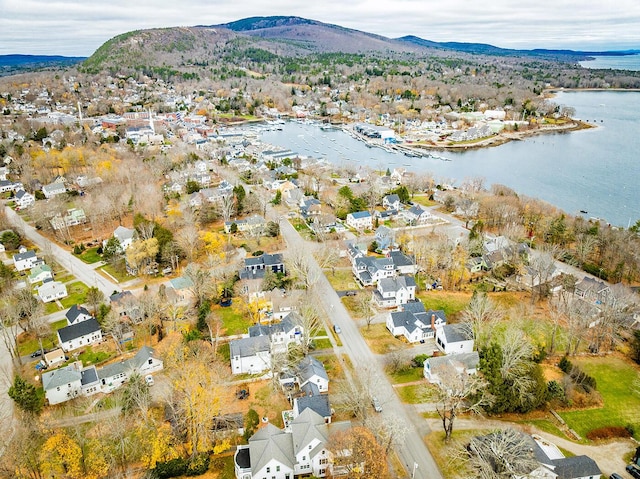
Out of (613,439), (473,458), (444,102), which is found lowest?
(613,439)

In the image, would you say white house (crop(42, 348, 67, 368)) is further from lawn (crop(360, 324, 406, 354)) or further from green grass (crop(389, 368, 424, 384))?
green grass (crop(389, 368, 424, 384))

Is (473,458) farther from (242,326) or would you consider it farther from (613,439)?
(242,326)

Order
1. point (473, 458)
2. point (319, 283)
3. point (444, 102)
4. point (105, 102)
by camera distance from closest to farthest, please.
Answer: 1. point (473, 458)
2. point (319, 283)
3. point (105, 102)
4. point (444, 102)

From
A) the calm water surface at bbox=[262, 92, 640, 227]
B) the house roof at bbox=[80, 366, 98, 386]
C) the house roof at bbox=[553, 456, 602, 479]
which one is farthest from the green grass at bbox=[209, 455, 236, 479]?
the calm water surface at bbox=[262, 92, 640, 227]

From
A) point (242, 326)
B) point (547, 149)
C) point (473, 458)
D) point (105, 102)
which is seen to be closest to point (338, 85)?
point (105, 102)

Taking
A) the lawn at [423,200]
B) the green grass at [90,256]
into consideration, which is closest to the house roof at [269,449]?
the green grass at [90,256]

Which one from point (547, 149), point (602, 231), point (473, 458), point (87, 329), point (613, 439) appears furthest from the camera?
point (547, 149)

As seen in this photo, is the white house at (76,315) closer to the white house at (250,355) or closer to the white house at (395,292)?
the white house at (250,355)
